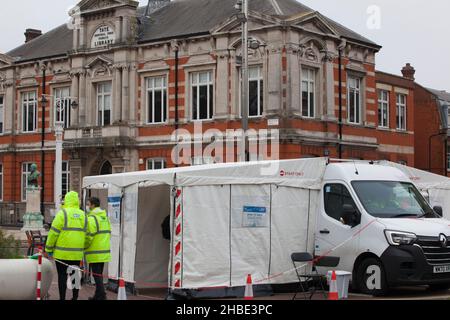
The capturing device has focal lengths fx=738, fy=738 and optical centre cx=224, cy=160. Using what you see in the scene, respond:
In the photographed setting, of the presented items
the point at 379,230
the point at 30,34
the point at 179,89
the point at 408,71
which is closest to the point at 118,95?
the point at 179,89

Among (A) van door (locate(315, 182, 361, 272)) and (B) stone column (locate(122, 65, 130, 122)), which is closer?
(A) van door (locate(315, 182, 361, 272))

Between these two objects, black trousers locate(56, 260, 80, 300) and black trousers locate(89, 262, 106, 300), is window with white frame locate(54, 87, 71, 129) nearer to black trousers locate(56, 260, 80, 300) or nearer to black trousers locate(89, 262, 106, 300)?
black trousers locate(89, 262, 106, 300)

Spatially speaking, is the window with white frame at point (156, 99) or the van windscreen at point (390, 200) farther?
the window with white frame at point (156, 99)

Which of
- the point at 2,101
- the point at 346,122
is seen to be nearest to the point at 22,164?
the point at 2,101

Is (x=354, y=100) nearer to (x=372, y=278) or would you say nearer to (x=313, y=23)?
(x=313, y=23)

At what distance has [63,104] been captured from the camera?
130ft

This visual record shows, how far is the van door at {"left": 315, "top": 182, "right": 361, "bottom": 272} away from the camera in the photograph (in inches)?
579

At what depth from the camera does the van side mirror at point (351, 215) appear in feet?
48.1

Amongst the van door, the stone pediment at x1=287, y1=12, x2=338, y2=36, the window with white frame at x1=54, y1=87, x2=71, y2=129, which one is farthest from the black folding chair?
the window with white frame at x1=54, y1=87, x2=71, y2=129

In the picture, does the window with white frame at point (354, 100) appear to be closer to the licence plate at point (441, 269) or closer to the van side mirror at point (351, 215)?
the van side mirror at point (351, 215)

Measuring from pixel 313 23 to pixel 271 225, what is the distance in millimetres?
19432

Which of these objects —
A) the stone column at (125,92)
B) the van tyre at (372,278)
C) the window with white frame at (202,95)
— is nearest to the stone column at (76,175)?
the stone column at (125,92)

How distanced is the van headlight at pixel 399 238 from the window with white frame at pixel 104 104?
25289 millimetres
